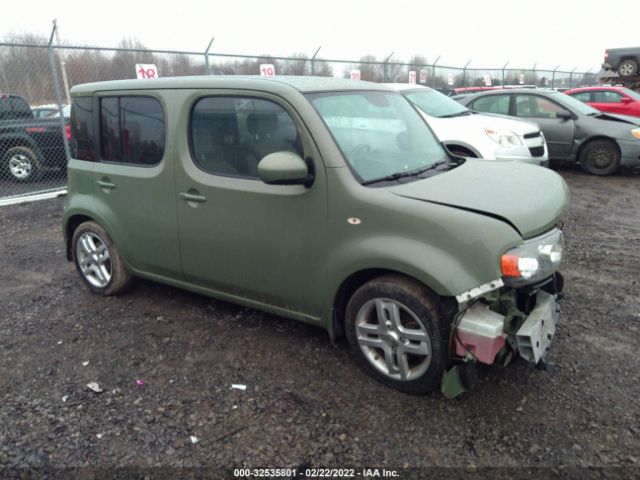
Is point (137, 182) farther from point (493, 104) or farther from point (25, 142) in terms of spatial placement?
point (493, 104)

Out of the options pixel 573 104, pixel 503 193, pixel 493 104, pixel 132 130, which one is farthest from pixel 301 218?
pixel 573 104

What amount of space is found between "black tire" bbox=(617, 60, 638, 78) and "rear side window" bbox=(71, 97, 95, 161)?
1949 centimetres

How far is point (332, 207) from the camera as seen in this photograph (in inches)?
124

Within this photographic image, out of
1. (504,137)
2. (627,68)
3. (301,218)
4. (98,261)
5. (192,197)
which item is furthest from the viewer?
(627,68)

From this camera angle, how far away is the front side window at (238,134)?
3363mm

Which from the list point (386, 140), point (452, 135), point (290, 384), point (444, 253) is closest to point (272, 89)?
point (386, 140)

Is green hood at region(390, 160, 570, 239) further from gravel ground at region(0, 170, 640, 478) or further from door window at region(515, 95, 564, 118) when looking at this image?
door window at region(515, 95, 564, 118)

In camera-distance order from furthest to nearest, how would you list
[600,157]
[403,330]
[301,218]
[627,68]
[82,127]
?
[627,68], [600,157], [82,127], [301,218], [403,330]

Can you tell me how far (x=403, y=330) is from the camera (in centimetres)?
303

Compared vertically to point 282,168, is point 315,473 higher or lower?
lower

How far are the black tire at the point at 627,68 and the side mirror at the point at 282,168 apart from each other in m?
19.5

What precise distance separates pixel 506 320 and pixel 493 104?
8.86 m

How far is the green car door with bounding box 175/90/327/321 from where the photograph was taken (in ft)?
10.8

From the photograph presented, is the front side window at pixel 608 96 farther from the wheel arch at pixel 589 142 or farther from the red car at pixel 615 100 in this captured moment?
the wheel arch at pixel 589 142
